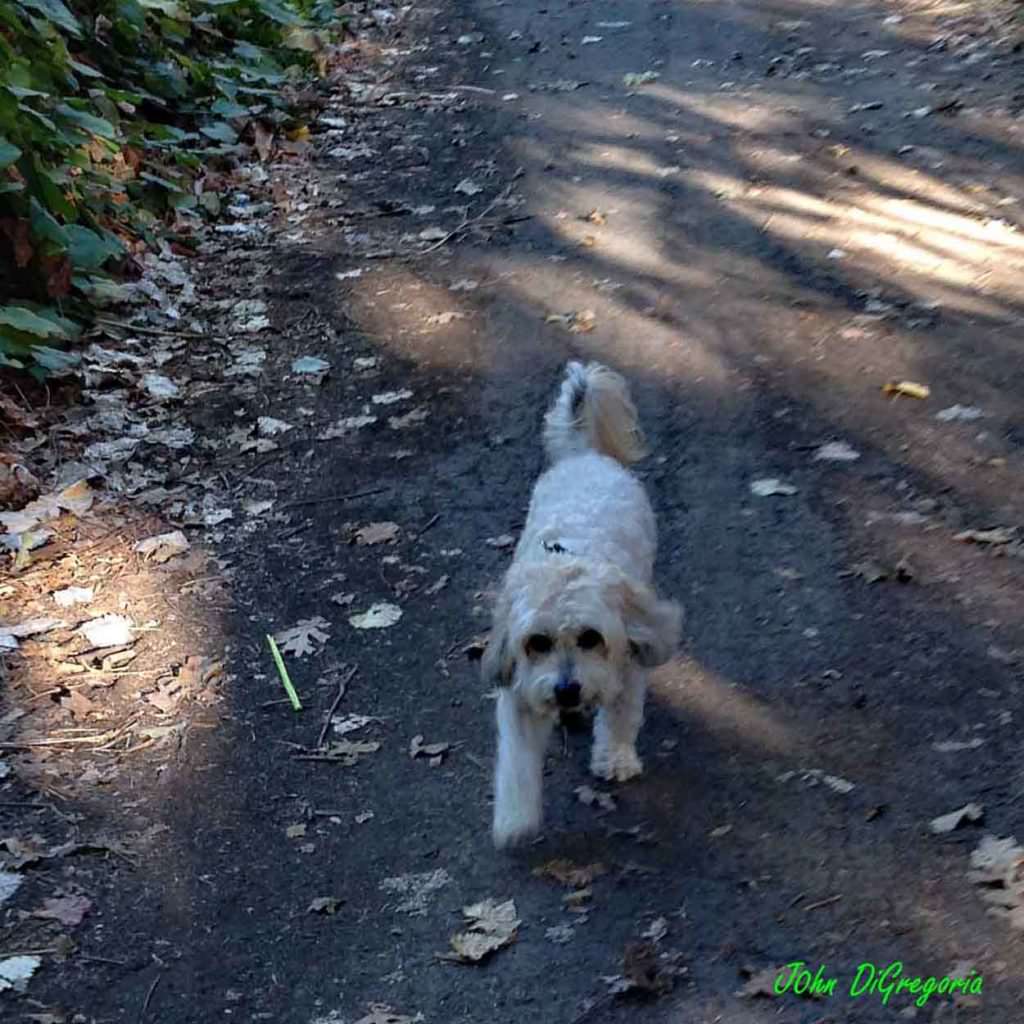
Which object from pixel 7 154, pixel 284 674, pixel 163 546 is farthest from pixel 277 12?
pixel 284 674

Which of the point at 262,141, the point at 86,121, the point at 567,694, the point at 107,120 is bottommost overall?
the point at 262,141

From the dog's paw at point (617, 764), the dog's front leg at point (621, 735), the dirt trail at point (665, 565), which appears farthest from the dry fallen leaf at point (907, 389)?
the dog's paw at point (617, 764)

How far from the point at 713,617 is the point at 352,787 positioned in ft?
5.54

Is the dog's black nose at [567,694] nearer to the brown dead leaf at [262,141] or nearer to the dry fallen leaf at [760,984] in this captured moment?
the dry fallen leaf at [760,984]

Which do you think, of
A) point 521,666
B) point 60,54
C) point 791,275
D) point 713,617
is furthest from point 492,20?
point 521,666

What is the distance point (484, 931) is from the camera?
460cm

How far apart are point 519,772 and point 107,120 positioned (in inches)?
277

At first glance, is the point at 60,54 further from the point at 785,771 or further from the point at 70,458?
the point at 785,771

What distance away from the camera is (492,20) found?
15.6 metres

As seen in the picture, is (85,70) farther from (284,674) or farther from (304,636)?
(284,674)

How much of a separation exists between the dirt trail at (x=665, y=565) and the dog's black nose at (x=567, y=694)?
0.58 metres

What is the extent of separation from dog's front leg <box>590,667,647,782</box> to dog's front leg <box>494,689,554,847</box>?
0.98 ft

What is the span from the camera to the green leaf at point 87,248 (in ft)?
29.4

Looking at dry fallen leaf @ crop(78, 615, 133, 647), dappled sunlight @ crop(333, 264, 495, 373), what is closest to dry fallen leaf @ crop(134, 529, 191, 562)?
dry fallen leaf @ crop(78, 615, 133, 647)
